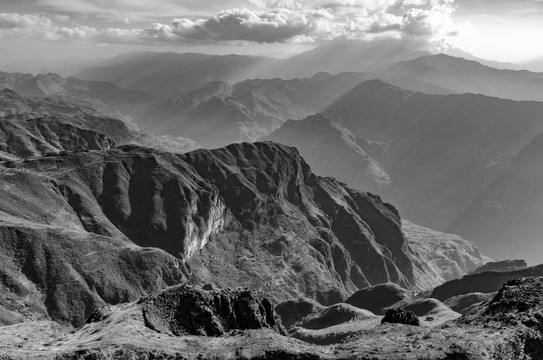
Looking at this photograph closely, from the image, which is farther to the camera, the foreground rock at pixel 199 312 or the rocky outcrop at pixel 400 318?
the rocky outcrop at pixel 400 318

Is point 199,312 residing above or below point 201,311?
below

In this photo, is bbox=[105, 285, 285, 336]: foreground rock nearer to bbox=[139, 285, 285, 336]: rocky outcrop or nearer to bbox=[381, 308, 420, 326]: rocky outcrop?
bbox=[139, 285, 285, 336]: rocky outcrop

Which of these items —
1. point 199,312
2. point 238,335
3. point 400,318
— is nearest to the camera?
point 238,335

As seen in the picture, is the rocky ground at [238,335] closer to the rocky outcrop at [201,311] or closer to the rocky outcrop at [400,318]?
the rocky outcrop at [201,311]

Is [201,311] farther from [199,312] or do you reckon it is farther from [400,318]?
[400,318]

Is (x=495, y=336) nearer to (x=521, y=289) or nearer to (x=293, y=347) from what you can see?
(x=521, y=289)

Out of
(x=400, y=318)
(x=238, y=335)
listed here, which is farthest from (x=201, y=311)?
(x=400, y=318)

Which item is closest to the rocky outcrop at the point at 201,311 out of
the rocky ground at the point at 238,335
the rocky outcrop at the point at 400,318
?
the rocky ground at the point at 238,335

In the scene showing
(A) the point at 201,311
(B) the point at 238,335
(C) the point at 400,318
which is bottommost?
(C) the point at 400,318

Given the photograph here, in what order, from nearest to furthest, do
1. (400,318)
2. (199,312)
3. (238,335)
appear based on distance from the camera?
(238,335) < (199,312) < (400,318)
